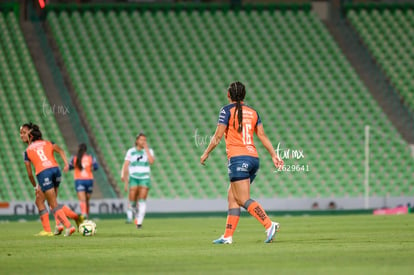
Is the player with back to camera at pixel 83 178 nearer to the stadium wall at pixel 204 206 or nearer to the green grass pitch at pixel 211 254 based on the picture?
the stadium wall at pixel 204 206

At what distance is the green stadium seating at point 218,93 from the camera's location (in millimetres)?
33625

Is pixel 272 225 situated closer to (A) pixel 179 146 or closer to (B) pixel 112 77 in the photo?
(A) pixel 179 146

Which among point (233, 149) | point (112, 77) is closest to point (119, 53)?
point (112, 77)

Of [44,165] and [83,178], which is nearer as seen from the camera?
[44,165]

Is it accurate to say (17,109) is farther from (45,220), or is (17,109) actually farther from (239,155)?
(239,155)

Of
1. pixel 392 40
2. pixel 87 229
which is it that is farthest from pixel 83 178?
pixel 392 40

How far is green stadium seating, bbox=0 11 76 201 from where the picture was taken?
31.8 metres

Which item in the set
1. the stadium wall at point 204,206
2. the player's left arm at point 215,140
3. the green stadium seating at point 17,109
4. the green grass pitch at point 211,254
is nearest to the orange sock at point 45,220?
the green grass pitch at point 211,254

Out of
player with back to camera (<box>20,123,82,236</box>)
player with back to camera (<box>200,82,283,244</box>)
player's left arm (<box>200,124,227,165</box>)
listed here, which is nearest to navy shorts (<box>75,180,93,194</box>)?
player with back to camera (<box>20,123,82,236</box>)

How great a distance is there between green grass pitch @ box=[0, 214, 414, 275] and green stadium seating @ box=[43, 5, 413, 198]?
15617 millimetres

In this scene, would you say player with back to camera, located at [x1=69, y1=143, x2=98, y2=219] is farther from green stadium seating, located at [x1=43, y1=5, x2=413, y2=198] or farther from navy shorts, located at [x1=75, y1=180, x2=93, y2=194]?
green stadium seating, located at [x1=43, y1=5, x2=413, y2=198]

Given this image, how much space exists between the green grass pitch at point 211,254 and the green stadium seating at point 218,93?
51.2 ft

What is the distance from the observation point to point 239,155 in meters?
14.5

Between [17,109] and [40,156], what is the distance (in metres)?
16.0
